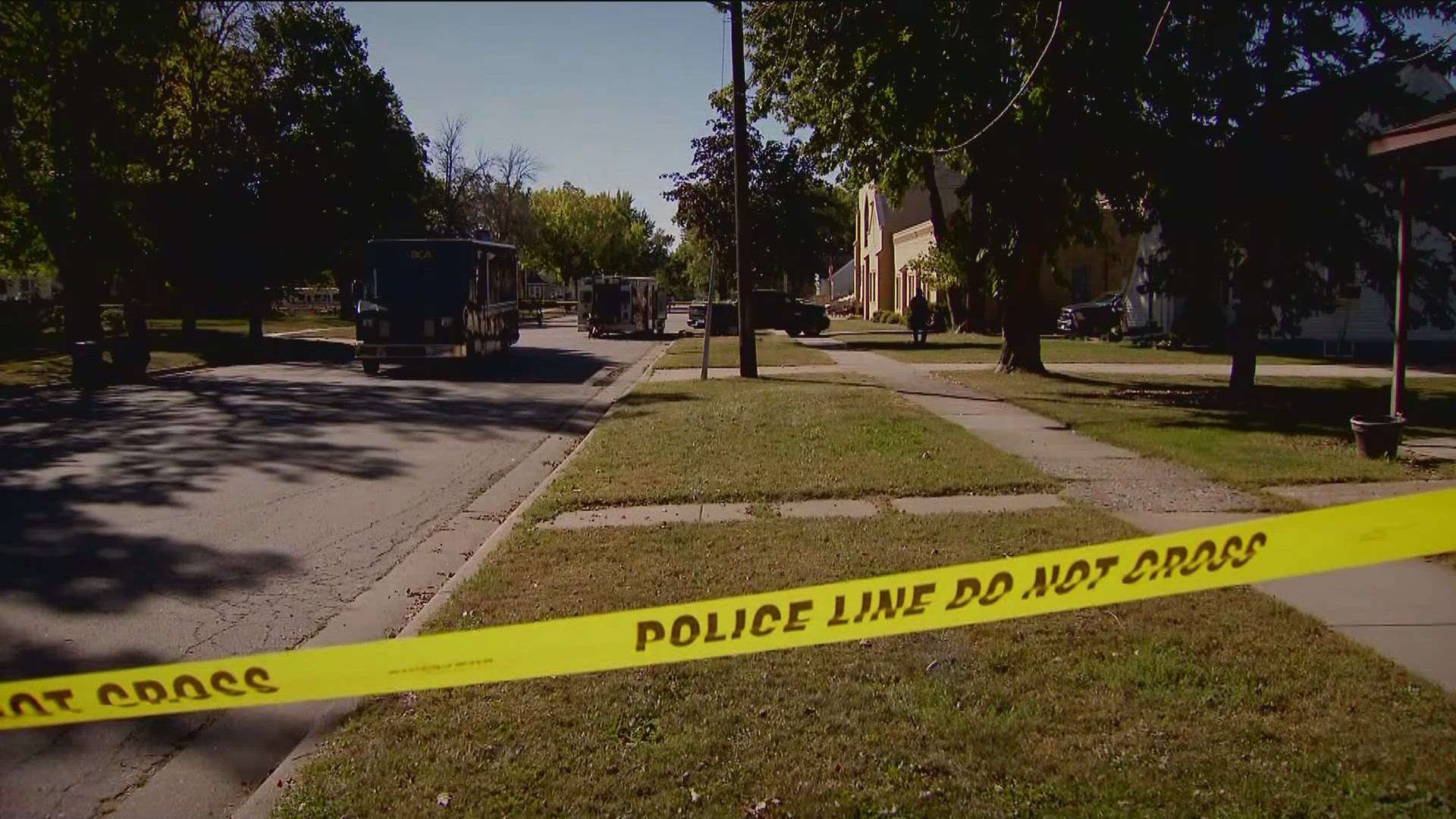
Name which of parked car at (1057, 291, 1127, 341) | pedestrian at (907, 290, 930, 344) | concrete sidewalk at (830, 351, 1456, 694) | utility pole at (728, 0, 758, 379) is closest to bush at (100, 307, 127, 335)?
utility pole at (728, 0, 758, 379)

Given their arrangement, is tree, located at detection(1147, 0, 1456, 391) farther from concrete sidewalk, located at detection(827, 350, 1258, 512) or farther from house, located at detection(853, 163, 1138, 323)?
house, located at detection(853, 163, 1138, 323)

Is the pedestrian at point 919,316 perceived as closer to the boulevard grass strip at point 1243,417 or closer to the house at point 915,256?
the house at point 915,256

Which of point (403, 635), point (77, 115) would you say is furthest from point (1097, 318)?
point (403, 635)

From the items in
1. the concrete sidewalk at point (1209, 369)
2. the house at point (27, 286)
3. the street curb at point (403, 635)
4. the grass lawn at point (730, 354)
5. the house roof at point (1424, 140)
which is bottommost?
the street curb at point (403, 635)

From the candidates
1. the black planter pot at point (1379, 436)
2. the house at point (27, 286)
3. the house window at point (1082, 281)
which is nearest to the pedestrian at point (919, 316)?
the house window at point (1082, 281)

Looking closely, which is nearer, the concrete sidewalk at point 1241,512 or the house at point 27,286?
the concrete sidewalk at point 1241,512

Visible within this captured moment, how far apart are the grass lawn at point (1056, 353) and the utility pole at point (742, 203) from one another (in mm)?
6255

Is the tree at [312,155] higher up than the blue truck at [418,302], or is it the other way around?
the tree at [312,155]

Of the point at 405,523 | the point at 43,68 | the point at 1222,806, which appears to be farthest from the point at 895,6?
the point at 43,68

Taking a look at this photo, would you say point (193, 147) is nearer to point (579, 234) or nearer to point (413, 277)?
point (413, 277)

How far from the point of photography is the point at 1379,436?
10.6 metres

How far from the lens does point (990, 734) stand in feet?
13.7

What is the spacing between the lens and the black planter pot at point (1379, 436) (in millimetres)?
10617

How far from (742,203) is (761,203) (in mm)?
32488
